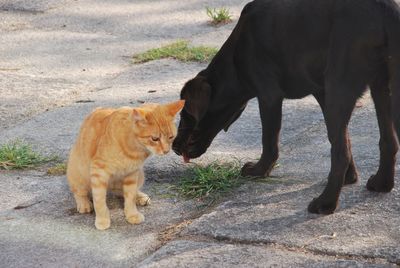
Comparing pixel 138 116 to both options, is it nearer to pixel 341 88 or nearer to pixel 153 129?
pixel 153 129

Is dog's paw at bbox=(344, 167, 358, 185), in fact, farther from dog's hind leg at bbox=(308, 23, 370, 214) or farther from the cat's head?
the cat's head

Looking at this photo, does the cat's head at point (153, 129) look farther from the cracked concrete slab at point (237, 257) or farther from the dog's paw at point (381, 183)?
the dog's paw at point (381, 183)

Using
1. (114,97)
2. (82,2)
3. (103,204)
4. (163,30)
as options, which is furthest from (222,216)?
(82,2)

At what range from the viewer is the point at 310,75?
447 centimetres

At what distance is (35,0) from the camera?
9922 mm

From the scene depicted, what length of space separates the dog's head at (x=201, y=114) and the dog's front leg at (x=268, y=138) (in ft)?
1.04

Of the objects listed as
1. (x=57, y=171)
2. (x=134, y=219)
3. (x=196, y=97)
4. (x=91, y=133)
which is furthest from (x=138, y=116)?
(x=57, y=171)

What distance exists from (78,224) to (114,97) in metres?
2.36

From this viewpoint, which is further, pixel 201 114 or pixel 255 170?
pixel 201 114

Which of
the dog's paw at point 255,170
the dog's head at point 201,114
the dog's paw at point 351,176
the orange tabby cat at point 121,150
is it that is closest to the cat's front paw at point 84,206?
the orange tabby cat at point 121,150

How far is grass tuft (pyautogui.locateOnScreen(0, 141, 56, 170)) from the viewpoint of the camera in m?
5.14

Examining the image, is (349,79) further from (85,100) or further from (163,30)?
(163,30)

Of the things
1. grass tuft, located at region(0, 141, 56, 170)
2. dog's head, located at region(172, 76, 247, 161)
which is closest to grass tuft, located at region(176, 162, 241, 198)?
dog's head, located at region(172, 76, 247, 161)

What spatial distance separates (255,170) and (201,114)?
47 cm
